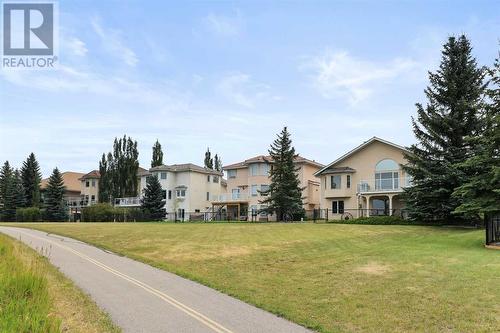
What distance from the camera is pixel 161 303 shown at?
34.7 feet

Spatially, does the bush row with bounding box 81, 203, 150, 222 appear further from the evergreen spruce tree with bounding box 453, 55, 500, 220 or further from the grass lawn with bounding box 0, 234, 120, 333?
the grass lawn with bounding box 0, 234, 120, 333

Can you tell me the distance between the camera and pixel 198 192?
70.2 metres

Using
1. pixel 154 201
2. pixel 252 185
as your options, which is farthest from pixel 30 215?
pixel 252 185

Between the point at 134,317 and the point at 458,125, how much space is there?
3092 cm

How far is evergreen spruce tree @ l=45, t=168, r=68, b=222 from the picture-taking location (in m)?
63.3

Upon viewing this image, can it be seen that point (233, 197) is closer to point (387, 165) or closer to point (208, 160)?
point (387, 165)

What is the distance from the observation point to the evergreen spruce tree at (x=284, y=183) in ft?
152

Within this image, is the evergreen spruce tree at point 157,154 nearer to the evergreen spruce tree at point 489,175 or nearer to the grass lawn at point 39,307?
the evergreen spruce tree at point 489,175

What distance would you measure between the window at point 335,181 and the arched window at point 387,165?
164 inches

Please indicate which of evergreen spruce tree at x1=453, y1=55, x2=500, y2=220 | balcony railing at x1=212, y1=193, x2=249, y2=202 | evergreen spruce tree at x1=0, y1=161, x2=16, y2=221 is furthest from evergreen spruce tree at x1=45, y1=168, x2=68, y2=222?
evergreen spruce tree at x1=453, y1=55, x2=500, y2=220

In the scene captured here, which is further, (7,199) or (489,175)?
(7,199)

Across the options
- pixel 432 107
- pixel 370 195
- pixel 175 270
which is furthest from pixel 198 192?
pixel 175 270

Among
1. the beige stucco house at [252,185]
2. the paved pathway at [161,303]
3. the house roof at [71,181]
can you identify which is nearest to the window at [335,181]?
the beige stucco house at [252,185]

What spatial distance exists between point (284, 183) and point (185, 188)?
2612 centimetres
